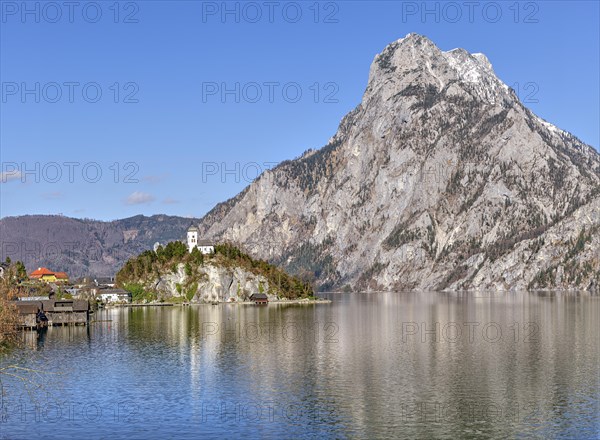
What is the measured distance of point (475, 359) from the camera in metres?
94.2

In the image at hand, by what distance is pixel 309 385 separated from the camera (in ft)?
253

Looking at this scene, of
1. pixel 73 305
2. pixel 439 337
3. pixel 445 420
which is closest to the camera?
pixel 445 420

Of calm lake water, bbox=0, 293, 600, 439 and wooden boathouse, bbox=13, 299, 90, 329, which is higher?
wooden boathouse, bbox=13, 299, 90, 329

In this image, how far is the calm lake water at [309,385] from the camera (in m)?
59.4

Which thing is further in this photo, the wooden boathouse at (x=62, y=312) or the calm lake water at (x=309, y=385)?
the wooden boathouse at (x=62, y=312)

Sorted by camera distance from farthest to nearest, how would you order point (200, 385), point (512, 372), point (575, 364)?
point (575, 364), point (512, 372), point (200, 385)

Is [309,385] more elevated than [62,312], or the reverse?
[62,312]

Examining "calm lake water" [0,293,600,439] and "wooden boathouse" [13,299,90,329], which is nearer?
"calm lake water" [0,293,600,439]

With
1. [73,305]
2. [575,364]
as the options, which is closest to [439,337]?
[575,364]

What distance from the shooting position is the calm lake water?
59.4m

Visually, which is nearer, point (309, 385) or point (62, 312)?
point (309, 385)

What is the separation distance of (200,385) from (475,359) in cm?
3668

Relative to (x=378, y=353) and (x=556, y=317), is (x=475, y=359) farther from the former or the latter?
(x=556, y=317)

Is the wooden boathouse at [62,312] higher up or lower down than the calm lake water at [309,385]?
higher up
